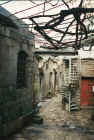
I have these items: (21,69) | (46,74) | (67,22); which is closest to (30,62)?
(21,69)

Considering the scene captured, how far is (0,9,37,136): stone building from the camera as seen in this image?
711cm

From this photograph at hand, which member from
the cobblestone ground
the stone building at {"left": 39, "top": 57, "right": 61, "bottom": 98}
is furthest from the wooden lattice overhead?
the stone building at {"left": 39, "top": 57, "right": 61, "bottom": 98}

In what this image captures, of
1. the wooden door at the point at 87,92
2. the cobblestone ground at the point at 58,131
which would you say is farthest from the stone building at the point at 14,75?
the wooden door at the point at 87,92

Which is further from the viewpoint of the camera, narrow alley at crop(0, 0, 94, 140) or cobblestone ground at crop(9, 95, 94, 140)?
cobblestone ground at crop(9, 95, 94, 140)

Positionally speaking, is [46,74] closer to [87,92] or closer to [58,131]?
[87,92]

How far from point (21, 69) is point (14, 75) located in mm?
1259

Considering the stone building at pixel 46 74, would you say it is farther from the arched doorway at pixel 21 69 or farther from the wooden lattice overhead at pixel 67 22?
the wooden lattice overhead at pixel 67 22

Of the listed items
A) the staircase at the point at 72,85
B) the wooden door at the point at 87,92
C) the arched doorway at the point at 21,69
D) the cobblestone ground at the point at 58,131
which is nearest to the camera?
the cobblestone ground at the point at 58,131

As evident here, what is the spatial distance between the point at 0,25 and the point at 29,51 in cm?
308

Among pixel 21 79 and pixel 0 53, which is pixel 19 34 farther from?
pixel 21 79

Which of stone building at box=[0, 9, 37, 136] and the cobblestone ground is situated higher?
stone building at box=[0, 9, 37, 136]

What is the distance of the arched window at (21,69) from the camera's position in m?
8.92

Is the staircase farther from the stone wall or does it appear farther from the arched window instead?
the arched window

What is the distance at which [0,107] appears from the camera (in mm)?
6914
